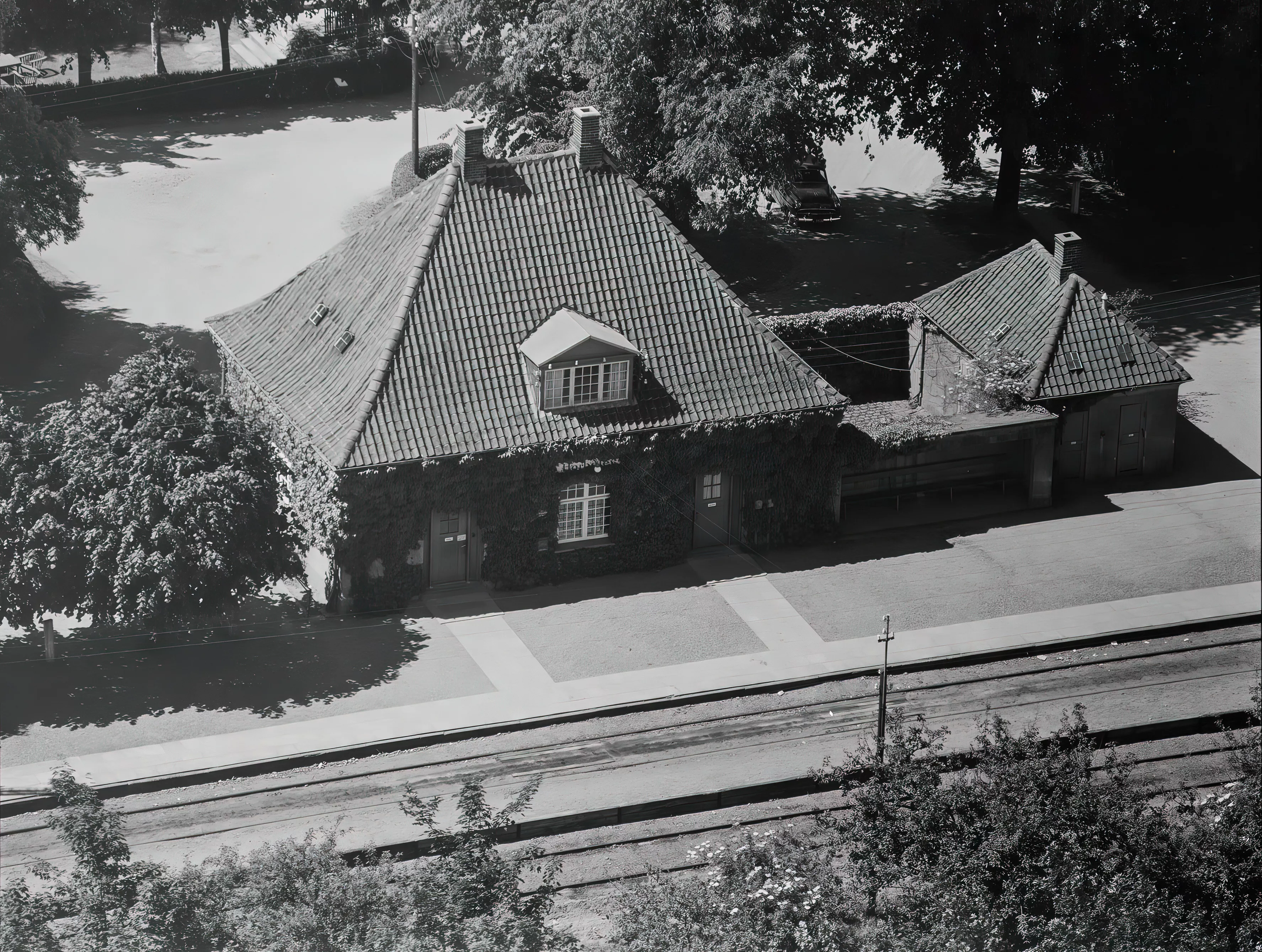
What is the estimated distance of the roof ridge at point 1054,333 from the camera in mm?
52250

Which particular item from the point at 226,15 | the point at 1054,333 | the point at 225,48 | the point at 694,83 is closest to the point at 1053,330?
the point at 1054,333

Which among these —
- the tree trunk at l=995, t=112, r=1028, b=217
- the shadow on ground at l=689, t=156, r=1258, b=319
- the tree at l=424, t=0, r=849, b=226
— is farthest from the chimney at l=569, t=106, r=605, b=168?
the tree trunk at l=995, t=112, r=1028, b=217

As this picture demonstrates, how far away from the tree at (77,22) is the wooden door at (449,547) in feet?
68.3

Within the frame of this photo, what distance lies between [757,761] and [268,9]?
31990 millimetres

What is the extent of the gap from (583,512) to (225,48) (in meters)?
23.9

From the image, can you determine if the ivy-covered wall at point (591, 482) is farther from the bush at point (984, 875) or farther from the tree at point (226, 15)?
the tree at point (226, 15)

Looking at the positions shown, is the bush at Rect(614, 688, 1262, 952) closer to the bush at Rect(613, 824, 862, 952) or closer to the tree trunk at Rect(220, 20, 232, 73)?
the bush at Rect(613, 824, 862, 952)

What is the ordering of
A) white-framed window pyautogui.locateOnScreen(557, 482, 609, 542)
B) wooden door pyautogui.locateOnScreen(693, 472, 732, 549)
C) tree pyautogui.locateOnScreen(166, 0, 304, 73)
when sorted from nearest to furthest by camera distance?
white-framed window pyautogui.locateOnScreen(557, 482, 609, 542) → wooden door pyautogui.locateOnScreen(693, 472, 732, 549) → tree pyautogui.locateOnScreen(166, 0, 304, 73)

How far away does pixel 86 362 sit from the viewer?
56531 mm

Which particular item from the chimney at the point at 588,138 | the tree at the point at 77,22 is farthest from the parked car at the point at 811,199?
the tree at the point at 77,22

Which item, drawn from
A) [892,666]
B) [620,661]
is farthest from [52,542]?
[892,666]

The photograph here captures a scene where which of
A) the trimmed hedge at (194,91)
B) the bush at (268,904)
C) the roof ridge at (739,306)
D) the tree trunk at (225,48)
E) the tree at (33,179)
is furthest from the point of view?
the trimmed hedge at (194,91)

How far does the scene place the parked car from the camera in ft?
221

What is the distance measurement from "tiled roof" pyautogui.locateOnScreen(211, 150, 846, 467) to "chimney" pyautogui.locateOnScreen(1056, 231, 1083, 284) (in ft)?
31.0
